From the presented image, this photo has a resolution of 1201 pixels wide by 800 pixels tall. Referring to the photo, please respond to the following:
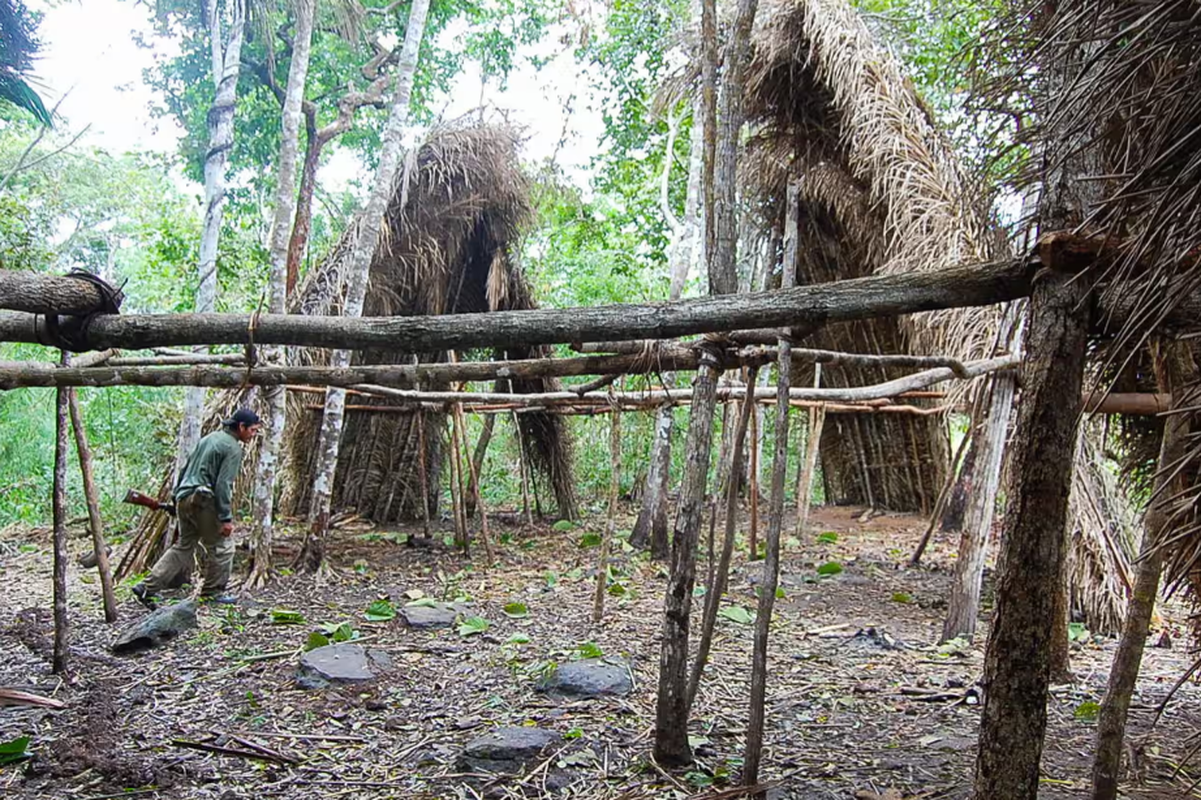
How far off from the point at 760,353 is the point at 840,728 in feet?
6.53

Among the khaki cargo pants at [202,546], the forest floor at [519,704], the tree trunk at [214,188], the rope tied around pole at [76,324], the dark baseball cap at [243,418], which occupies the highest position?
the tree trunk at [214,188]

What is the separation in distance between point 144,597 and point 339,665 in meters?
2.53

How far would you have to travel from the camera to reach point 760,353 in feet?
10.3

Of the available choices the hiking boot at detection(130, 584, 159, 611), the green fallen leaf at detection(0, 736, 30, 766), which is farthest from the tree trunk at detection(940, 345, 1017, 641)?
the hiking boot at detection(130, 584, 159, 611)

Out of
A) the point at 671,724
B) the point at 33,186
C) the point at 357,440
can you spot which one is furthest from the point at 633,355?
the point at 33,186

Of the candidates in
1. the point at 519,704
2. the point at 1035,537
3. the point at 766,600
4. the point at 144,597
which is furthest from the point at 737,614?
the point at 144,597

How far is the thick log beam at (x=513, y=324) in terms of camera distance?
93.1 inches

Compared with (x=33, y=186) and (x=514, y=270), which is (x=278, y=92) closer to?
(x=514, y=270)

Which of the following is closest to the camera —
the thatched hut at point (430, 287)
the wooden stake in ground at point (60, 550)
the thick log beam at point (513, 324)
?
the thick log beam at point (513, 324)

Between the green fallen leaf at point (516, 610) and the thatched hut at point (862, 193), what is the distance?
389 centimetres

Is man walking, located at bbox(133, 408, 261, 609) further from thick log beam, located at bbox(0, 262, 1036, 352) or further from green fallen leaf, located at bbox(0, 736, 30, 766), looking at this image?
thick log beam, located at bbox(0, 262, 1036, 352)

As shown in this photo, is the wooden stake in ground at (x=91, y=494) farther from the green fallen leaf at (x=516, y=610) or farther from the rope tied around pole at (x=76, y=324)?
the green fallen leaf at (x=516, y=610)

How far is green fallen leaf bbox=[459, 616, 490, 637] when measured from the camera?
5438 mm

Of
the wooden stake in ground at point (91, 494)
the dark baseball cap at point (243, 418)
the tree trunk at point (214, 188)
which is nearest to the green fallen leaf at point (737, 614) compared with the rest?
the dark baseball cap at point (243, 418)
